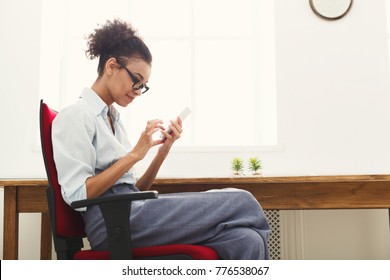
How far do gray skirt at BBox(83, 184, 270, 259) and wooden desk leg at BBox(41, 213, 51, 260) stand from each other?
1335 mm

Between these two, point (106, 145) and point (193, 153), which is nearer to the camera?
point (106, 145)

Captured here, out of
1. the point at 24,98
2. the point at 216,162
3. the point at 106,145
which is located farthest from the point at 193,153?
the point at 106,145

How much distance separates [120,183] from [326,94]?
5.82 ft

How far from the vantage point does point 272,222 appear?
263cm

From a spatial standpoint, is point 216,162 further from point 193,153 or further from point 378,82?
point 378,82

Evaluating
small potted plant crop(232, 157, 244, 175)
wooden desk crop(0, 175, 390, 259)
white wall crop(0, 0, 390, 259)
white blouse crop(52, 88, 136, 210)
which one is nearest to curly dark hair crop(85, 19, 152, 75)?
white blouse crop(52, 88, 136, 210)

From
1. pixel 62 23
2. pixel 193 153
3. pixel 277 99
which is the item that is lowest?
pixel 193 153

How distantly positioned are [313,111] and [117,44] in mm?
1577

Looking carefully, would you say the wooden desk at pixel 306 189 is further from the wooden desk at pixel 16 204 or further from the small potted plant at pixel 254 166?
the small potted plant at pixel 254 166

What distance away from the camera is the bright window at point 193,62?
293 centimetres

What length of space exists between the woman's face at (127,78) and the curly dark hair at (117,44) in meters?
0.02

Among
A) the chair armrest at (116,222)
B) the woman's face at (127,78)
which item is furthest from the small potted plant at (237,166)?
the chair armrest at (116,222)

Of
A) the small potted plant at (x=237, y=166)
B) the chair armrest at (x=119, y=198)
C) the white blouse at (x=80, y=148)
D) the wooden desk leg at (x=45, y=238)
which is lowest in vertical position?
the wooden desk leg at (x=45, y=238)

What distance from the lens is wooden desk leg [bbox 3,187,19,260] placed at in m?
1.67
